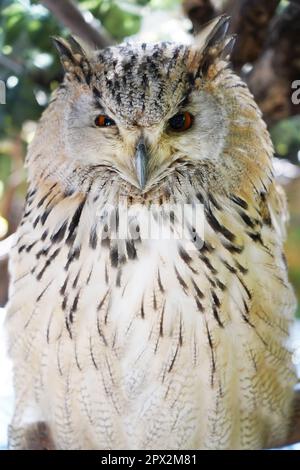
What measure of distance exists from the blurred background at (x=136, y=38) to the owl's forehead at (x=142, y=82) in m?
0.59

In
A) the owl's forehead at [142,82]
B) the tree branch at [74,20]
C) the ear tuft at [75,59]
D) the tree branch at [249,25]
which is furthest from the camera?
the tree branch at [249,25]

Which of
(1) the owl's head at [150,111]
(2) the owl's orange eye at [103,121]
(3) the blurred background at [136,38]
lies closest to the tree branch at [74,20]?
(3) the blurred background at [136,38]

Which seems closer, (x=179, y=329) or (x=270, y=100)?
(x=179, y=329)

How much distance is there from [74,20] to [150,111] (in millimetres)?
703

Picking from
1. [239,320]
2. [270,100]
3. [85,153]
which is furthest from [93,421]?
[270,100]

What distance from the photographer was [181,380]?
1511 mm

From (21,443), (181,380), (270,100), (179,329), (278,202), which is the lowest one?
(21,443)

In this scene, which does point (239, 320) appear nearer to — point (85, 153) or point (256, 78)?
point (85, 153)

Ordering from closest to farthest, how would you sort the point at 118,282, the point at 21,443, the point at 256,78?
the point at 118,282
the point at 21,443
the point at 256,78

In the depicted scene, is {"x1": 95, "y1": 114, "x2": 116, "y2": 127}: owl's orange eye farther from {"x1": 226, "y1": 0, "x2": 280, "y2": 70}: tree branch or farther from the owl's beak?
{"x1": 226, "y1": 0, "x2": 280, "y2": 70}: tree branch

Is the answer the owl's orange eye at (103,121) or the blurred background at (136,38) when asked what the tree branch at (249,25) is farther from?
the owl's orange eye at (103,121)

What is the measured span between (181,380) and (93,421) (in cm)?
24

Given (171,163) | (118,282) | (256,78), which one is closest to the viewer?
(171,163)

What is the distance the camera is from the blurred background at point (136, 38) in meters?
1.98
